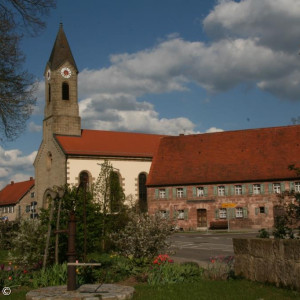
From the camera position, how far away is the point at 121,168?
49.8 meters

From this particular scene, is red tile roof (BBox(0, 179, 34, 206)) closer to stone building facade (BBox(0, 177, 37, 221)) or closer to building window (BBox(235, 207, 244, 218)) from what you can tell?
stone building facade (BBox(0, 177, 37, 221))

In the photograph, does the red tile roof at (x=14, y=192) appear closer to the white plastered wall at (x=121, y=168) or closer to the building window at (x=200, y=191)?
the white plastered wall at (x=121, y=168)

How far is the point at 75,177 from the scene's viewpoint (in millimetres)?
46875

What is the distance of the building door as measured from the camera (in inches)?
1676

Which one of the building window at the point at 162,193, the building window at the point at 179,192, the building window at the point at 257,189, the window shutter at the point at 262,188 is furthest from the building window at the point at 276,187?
the building window at the point at 162,193

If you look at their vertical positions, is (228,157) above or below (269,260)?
above

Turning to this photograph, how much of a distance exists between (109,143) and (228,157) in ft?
46.6

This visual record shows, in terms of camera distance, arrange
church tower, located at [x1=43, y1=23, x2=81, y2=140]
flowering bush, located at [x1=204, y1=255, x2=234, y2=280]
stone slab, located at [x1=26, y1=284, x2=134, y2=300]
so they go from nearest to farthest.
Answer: stone slab, located at [x1=26, y1=284, x2=134, y2=300] < flowering bush, located at [x1=204, y1=255, x2=234, y2=280] < church tower, located at [x1=43, y1=23, x2=81, y2=140]

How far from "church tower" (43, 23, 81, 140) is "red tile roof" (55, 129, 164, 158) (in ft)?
4.66

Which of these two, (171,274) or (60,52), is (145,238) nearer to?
(171,274)

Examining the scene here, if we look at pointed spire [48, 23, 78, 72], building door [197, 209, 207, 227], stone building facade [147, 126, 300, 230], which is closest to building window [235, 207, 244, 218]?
stone building facade [147, 126, 300, 230]

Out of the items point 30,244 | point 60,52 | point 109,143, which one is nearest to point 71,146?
point 109,143

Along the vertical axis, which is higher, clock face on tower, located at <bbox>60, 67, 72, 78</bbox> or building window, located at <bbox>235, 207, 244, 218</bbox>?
clock face on tower, located at <bbox>60, 67, 72, 78</bbox>

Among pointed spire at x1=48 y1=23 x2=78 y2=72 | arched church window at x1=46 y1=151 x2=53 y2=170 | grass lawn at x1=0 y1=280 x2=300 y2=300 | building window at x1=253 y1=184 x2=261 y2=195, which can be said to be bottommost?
grass lawn at x1=0 y1=280 x2=300 y2=300
